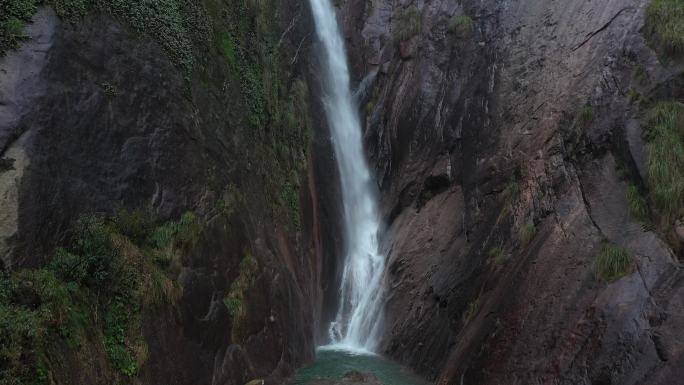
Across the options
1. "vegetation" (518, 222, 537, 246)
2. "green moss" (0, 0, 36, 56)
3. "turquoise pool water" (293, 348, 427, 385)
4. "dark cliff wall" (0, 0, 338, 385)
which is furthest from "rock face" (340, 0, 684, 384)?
"green moss" (0, 0, 36, 56)

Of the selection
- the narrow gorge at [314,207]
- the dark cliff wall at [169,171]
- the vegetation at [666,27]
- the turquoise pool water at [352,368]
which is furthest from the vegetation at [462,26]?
the turquoise pool water at [352,368]

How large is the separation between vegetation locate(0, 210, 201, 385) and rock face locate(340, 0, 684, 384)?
6.23m

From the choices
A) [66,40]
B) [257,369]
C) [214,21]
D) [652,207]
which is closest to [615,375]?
[652,207]

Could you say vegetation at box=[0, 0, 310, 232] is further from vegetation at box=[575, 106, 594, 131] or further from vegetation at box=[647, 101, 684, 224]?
vegetation at box=[647, 101, 684, 224]

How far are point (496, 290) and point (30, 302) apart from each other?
897 cm

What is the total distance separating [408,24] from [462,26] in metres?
3.45

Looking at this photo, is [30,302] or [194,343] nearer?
[30,302]

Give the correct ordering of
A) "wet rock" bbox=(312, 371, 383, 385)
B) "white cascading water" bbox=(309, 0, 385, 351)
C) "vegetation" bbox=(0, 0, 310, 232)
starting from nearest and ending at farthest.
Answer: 1. "vegetation" bbox=(0, 0, 310, 232)
2. "wet rock" bbox=(312, 371, 383, 385)
3. "white cascading water" bbox=(309, 0, 385, 351)

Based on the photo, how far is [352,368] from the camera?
1382cm

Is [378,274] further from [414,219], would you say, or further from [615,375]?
[615,375]

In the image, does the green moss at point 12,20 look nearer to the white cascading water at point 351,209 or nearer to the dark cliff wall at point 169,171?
the dark cliff wall at point 169,171

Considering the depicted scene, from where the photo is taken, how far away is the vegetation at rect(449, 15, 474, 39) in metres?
20.9

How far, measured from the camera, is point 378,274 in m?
19.1

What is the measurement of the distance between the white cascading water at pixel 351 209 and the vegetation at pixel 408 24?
281cm
